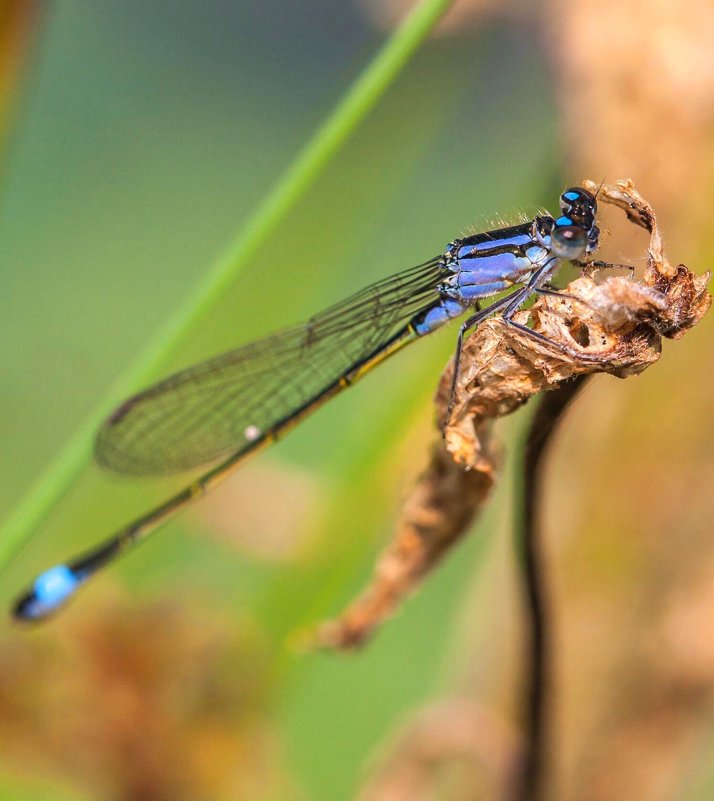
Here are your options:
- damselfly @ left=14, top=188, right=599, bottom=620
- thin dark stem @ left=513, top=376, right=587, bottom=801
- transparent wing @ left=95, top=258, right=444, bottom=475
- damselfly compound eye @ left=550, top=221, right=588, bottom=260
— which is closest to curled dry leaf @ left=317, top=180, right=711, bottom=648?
thin dark stem @ left=513, top=376, right=587, bottom=801

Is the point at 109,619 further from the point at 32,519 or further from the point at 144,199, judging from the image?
the point at 144,199

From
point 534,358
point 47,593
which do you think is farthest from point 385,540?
point 534,358

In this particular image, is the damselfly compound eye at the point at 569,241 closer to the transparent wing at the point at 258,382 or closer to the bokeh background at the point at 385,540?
the bokeh background at the point at 385,540

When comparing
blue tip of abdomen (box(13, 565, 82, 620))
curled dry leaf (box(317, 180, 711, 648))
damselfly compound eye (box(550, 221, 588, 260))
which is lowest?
blue tip of abdomen (box(13, 565, 82, 620))

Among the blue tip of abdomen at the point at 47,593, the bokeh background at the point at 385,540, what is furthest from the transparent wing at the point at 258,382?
the blue tip of abdomen at the point at 47,593

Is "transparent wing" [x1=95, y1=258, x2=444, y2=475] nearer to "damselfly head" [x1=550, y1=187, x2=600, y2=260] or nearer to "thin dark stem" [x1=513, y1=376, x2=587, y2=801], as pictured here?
"damselfly head" [x1=550, y1=187, x2=600, y2=260]

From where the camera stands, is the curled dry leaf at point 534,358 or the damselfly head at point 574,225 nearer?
the curled dry leaf at point 534,358
